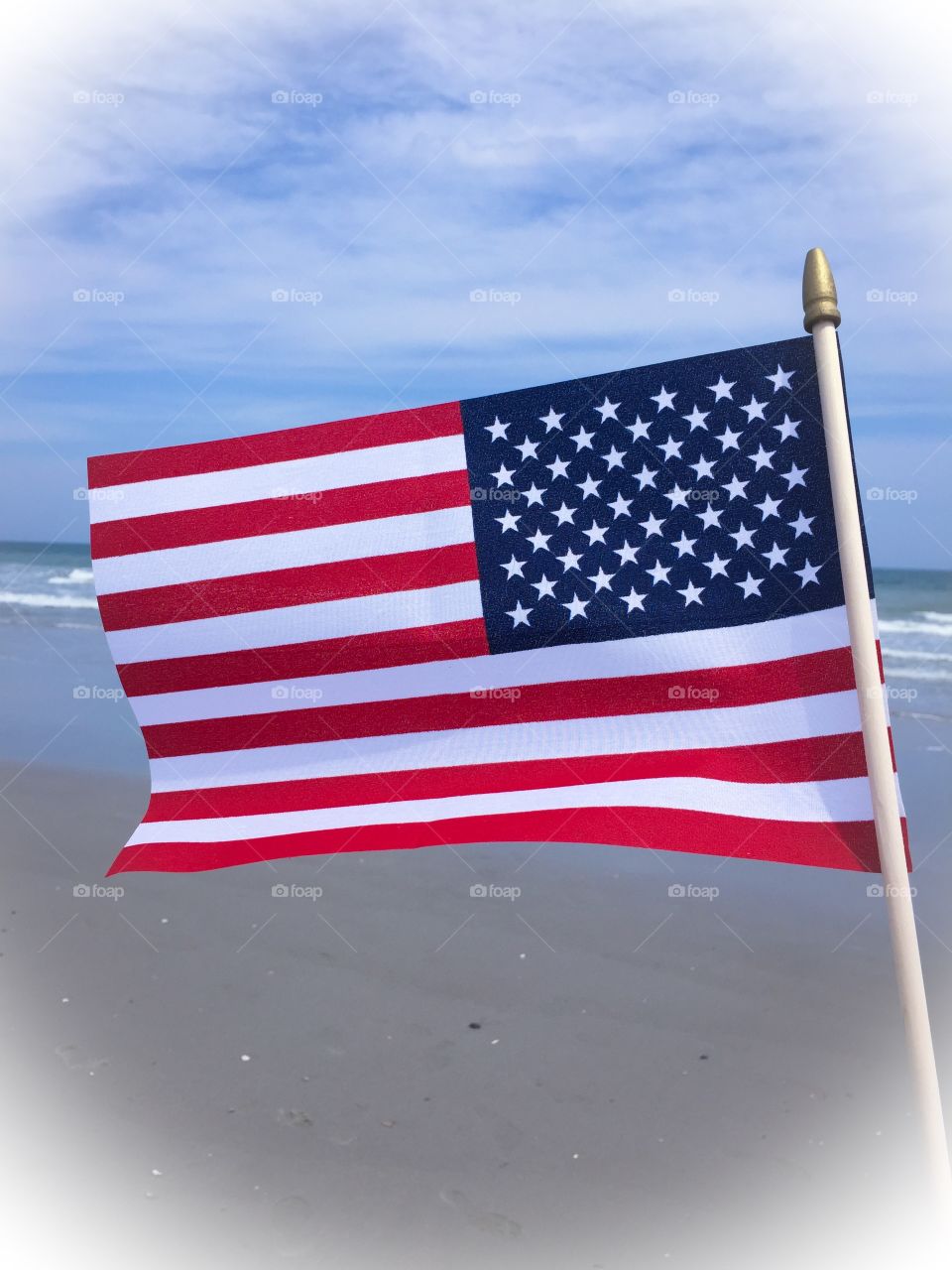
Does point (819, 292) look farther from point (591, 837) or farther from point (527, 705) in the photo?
point (591, 837)

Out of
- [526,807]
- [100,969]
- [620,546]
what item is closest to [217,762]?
[526,807]

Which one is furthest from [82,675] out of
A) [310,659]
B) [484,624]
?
[484,624]

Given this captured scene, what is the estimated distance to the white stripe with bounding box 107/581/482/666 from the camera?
3.27m

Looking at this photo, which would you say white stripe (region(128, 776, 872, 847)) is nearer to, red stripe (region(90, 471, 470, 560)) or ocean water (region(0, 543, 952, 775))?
red stripe (region(90, 471, 470, 560))

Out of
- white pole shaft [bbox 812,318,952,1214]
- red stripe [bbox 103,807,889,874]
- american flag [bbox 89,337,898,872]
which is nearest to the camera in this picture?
white pole shaft [bbox 812,318,952,1214]

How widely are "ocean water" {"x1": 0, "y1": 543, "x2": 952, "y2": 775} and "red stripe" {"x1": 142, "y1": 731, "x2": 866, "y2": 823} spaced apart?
6552 millimetres

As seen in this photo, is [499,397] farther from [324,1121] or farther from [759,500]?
[324,1121]

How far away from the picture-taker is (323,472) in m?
3.28

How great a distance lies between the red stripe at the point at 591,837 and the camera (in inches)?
117

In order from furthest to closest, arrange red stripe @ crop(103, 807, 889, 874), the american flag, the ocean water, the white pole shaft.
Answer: the ocean water < the american flag < red stripe @ crop(103, 807, 889, 874) < the white pole shaft

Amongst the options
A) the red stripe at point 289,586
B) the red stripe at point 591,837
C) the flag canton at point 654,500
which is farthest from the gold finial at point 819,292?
the red stripe at point 591,837

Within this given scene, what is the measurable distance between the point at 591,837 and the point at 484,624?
0.78 meters

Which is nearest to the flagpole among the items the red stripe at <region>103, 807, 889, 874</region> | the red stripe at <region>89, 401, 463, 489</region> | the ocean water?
the red stripe at <region>103, 807, 889, 874</region>

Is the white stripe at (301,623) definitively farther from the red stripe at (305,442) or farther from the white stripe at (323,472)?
the red stripe at (305,442)
